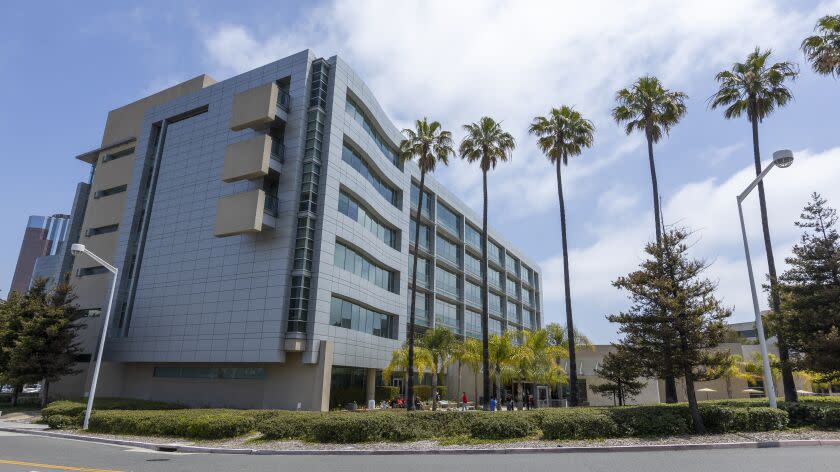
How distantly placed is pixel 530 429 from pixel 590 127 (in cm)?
2352

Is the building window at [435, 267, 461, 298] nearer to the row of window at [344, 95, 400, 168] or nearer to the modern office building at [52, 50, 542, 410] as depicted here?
the modern office building at [52, 50, 542, 410]

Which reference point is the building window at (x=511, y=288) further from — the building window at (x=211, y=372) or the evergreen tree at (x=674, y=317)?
the evergreen tree at (x=674, y=317)

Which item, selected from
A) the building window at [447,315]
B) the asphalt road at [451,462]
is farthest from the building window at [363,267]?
the asphalt road at [451,462]

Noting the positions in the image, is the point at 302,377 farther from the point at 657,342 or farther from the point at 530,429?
the point at 657,342

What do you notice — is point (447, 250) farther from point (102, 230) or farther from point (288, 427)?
point (288, 427)

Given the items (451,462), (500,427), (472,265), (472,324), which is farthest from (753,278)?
(472,265)

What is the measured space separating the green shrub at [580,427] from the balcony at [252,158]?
2564 centimetres

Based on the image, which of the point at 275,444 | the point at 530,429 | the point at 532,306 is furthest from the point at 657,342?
the point at 532,306

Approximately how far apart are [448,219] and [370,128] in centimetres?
2061

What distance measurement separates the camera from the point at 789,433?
688 inches

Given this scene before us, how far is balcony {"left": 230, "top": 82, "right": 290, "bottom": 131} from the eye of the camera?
117 feet

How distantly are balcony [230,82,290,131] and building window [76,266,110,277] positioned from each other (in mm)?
21248

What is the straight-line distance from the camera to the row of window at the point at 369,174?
3934 cm

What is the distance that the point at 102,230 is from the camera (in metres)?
48.2
